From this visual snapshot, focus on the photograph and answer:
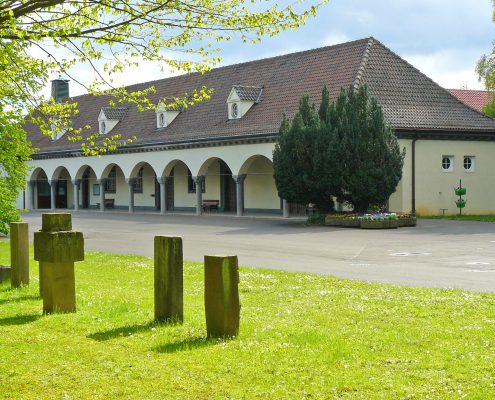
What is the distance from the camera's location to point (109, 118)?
47312mm

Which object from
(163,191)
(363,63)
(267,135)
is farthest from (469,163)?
(163,191)

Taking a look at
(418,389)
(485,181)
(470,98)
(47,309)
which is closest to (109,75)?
(47,309)

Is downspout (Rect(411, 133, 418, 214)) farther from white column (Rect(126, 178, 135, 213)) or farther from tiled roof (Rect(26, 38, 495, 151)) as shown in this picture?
white column (Rect(126, 178, 135, 213))

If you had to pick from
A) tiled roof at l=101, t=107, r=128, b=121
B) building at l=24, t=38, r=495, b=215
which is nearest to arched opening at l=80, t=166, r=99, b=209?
building at l=24, t=38, r=495, b=215

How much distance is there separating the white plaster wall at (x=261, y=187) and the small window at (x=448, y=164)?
8071 millimetres

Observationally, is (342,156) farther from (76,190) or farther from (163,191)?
(76,190)

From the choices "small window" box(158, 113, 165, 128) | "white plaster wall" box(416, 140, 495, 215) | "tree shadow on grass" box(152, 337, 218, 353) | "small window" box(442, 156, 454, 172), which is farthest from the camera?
"small window" box(158, 113, 165, 128)

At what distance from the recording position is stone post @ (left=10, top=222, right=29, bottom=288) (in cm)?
1141

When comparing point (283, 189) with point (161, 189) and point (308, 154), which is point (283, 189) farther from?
point (161, 189)

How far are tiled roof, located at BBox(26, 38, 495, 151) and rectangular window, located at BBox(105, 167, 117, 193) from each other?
750 cm

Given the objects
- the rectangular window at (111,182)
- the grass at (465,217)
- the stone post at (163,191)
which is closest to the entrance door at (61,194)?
the rectangular window at (111,182)

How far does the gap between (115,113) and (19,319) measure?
3965cm

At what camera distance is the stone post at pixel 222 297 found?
7426 millimetres

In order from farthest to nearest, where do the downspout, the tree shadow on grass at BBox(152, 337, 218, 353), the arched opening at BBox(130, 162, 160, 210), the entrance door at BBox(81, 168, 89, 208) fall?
the entrance door at BBox(81, 168, 89, 208) < the arched opening at BBox(130, 162, 160, 210) < the downspout < the tree shadow on grass at BBox(152, 337, 218, 353)
